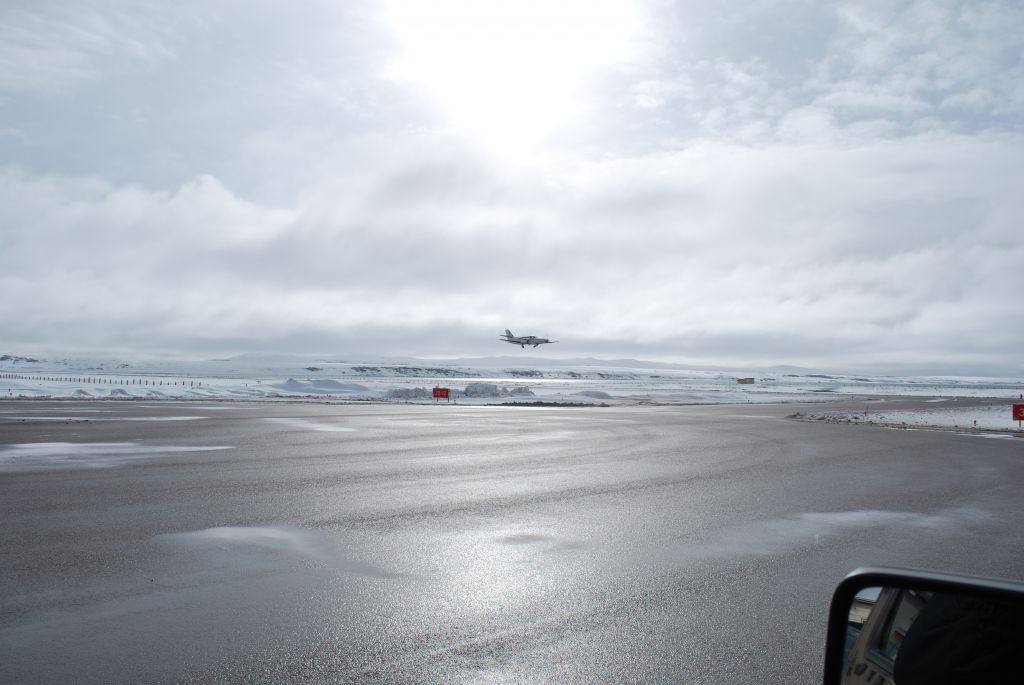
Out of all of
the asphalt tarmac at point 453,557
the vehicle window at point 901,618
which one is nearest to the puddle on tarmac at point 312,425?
the asphalt tarmac at point 453,557

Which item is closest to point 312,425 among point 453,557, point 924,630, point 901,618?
point 453,557

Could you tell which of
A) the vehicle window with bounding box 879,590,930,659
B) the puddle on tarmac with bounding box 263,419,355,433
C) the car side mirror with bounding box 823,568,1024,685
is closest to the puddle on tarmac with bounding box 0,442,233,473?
the puddle on tarmac with bounding box 263,419,355,433

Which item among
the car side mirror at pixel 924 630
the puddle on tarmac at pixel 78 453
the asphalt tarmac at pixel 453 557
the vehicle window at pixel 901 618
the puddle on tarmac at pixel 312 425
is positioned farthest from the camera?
the puddle on tarmac at pixel 312 425

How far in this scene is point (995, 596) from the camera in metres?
2.18

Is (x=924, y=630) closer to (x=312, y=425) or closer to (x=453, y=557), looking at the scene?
(x=453, y=557)

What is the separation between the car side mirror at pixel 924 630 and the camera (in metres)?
Answer: 2.13

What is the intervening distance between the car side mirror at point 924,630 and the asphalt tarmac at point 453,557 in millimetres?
2138

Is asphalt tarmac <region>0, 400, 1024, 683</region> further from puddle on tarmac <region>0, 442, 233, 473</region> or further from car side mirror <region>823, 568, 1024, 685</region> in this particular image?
car side mirror <region>823, 568, 1024, 685</region>

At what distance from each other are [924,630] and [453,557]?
568 cm

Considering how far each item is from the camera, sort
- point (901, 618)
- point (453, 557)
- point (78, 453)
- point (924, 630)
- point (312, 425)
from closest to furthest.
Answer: point (924, 630) → point (901, 618) → point (453, 557) → point (78, 453) → point (312, 425)

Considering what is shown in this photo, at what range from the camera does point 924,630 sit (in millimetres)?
2344

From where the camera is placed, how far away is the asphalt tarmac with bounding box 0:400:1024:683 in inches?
191

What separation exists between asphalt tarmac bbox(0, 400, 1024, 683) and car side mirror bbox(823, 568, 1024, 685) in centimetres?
214

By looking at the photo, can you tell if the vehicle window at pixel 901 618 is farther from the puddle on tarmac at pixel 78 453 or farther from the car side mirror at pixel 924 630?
the puddle on tarmac at pixel 78 453
